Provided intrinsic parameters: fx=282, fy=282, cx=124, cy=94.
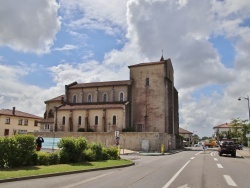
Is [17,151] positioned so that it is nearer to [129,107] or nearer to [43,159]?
[43,159]

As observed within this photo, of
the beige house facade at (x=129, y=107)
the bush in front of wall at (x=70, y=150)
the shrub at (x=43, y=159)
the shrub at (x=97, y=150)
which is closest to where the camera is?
the shrub at (x=43, y=159)

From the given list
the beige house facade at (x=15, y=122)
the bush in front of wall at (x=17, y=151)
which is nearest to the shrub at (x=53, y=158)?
the bush in front of wall at (x=17, y=151)

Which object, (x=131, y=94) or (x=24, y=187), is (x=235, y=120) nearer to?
(x=131, y=94)

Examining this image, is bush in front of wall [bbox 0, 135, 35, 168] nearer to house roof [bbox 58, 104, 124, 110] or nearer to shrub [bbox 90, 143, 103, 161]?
shrub [bbox 90, 143, 103, 161]

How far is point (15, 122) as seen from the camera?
68.7m

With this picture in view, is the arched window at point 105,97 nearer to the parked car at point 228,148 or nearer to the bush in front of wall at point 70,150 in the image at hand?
the parked car at point 228,148

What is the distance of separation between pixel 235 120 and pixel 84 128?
166ft

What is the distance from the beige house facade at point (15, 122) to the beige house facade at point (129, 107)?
8490 mm

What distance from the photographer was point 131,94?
6119 centimetres

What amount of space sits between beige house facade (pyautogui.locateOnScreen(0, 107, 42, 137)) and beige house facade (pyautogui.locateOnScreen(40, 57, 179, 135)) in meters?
8.49

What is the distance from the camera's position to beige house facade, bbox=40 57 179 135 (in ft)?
186

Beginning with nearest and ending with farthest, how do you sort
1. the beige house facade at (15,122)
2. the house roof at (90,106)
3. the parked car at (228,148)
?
1. the parked car at (228,148)
2. the house roof at (90,106)
3. the beige house facade at (15,122)

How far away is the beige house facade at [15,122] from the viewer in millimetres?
65562

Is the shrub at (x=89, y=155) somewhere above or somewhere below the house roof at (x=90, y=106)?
below
